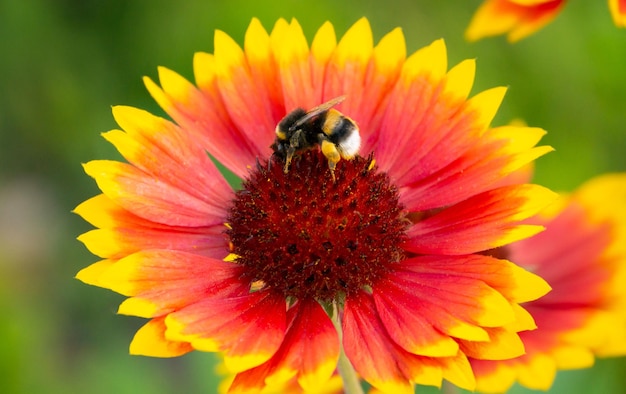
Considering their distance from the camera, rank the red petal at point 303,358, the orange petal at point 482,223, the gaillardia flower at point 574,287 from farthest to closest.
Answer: the gaillardia flower at point 574,287 → the orange petal at point 482,223 → the red petal at point 303,358

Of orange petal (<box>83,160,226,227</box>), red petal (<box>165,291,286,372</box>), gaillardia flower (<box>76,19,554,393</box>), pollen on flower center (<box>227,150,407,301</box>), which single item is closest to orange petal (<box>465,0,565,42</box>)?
gaillardia flower (<box>76,19,554,393</box>)

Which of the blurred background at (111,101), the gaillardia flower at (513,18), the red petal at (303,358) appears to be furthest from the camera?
the blurred background at (111,101)

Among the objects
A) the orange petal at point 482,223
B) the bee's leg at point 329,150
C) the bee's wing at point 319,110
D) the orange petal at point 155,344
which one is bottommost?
the orange petal at point 482,223

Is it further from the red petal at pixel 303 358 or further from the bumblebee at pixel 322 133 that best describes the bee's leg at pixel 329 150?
the red petal at pixel 303 358

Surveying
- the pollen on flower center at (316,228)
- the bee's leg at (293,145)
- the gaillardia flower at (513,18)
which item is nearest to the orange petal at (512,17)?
the gaillardia flower at (513,18)

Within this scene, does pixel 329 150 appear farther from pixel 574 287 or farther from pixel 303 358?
pixel 574 287

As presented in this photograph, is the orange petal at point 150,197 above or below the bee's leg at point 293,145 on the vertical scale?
above

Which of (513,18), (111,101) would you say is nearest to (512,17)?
(513,18)

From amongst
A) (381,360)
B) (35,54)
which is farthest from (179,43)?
(381,360)
